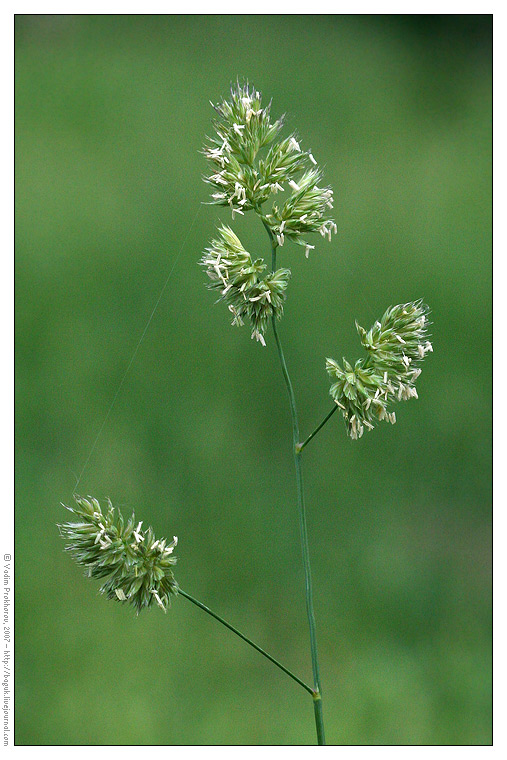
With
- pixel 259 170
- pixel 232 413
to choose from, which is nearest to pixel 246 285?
pixel 259 170

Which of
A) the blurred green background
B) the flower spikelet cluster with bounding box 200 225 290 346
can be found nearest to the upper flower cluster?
the flower spikelet cluster with bounding box 200 225 290 346

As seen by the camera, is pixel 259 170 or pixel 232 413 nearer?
pixel 259 170

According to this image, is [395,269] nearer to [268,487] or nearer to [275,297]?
[268,487]

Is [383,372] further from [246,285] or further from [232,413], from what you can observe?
[232,413]

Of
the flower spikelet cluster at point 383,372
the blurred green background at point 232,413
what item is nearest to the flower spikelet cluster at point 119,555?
the flower spikelet cluster at point 383,372

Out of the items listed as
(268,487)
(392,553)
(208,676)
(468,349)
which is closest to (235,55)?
(468,349)

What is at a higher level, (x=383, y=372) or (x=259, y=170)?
(x=259, y=170)

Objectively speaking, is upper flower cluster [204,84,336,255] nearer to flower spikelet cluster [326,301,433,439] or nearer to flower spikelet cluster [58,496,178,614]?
flower spikelet cluster [326,301,433,439]
